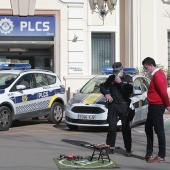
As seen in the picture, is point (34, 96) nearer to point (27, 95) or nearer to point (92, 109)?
point (27, 95)

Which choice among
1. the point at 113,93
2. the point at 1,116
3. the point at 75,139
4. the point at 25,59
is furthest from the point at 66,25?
the point at 113,93

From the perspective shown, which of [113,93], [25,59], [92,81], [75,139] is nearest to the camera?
[113,93]

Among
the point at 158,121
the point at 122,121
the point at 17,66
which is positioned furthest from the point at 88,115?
the point at 158,121

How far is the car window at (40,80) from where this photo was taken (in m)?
13.6

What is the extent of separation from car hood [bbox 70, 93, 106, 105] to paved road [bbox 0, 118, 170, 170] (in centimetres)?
83

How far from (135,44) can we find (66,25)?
3.16 m

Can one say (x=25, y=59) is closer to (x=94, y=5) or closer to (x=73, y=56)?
(x=73, y=56)

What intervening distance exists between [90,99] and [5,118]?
2.36 metres

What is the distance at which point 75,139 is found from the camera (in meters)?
11.0

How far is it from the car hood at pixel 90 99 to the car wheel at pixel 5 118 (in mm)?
1771

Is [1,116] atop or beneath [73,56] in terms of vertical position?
beneath

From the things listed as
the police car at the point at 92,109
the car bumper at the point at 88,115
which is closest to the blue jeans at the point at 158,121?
the police car at the point at 92,109

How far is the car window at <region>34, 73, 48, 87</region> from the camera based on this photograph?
13.6m

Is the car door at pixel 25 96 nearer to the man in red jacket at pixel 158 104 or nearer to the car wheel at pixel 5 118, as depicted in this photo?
the car wheel at pixel 5 118
